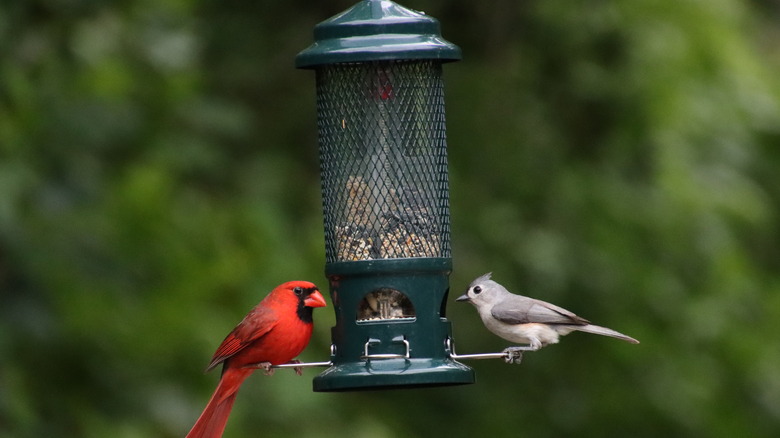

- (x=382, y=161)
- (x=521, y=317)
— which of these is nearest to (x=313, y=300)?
(x=382, y=161)

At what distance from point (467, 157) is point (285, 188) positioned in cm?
179

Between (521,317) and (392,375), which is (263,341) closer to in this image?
(392,375)

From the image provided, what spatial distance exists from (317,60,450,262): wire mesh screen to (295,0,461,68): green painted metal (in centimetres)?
34

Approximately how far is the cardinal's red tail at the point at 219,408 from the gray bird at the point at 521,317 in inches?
53.6

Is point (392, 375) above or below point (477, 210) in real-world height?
above

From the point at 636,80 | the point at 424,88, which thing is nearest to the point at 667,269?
the point at 636,80

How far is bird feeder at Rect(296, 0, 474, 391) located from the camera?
6.88 meters

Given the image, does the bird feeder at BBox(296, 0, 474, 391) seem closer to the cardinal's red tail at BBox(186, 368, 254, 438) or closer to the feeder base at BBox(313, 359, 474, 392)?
the feeder base at BBox(313, 359, 474, 392)

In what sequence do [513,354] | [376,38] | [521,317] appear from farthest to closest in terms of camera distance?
1. [521,317]
2. [513,354]
3. [376,38]

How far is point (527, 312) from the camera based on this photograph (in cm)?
775

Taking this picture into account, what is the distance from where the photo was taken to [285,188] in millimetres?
11953

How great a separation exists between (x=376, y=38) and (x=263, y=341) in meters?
1.84

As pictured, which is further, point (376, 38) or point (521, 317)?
point (521, 317)

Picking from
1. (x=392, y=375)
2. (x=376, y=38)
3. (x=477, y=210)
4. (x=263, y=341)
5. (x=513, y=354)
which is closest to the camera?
(x=392, y=375)
